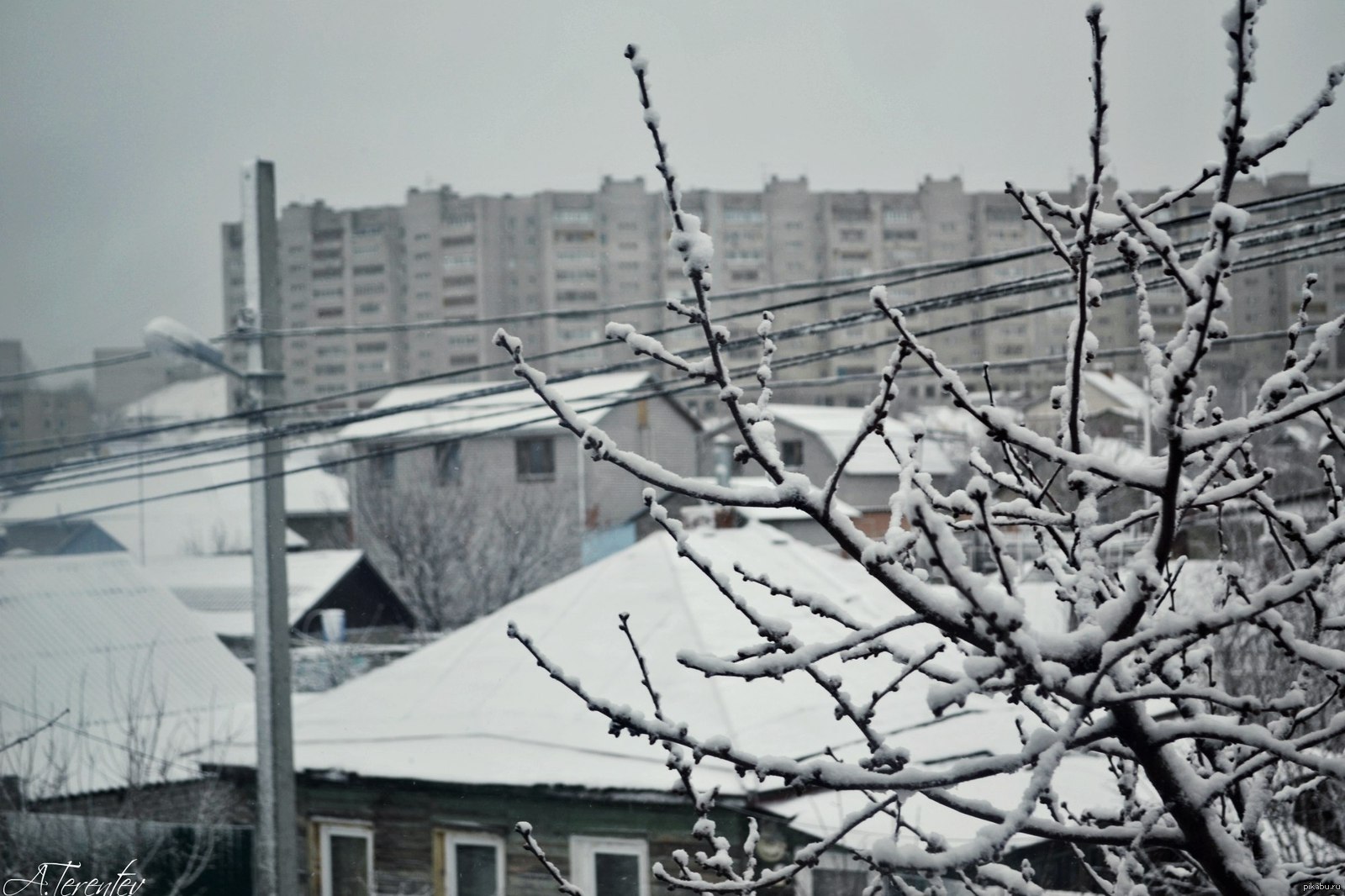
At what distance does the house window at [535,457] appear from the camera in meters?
31.7

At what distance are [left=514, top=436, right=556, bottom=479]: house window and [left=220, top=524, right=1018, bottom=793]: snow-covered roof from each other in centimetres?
1798

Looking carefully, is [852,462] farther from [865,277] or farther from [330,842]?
[865,277]

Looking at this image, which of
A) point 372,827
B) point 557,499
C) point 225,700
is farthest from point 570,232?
point 372,827

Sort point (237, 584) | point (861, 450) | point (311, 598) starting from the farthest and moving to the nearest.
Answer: point (861, 450) → point (237, 584) → point (311, 598)

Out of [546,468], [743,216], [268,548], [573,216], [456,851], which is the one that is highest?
[573,216]

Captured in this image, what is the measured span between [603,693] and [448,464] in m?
20.8

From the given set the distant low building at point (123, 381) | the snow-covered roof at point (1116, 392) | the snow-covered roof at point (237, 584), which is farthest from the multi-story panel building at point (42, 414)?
the snow-covered roof at point (1116, 392)

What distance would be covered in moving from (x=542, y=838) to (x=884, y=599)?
221 inches

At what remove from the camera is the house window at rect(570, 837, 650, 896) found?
30.7 feet

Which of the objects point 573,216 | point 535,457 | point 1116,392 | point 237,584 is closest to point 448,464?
point 535,457

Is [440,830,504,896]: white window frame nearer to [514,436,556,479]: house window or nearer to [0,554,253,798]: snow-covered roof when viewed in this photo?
[0,554,253,798]: snow-covered roof

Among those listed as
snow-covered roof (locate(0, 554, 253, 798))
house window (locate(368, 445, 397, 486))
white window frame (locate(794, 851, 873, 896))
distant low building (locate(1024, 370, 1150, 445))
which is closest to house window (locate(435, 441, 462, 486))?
house window (locate(368, 445, 397, 486))

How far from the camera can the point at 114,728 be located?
13977 millimetres

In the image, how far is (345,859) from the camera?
10727 mm
